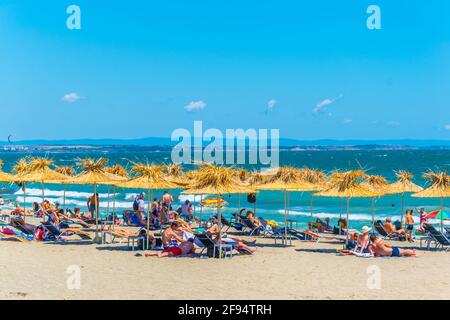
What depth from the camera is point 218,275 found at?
10.3 meters

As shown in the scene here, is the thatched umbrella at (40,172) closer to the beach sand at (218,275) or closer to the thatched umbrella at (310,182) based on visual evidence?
the beach sand at (218,275)

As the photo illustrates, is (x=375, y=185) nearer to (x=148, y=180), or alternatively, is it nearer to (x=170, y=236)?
(x=170, y=236)

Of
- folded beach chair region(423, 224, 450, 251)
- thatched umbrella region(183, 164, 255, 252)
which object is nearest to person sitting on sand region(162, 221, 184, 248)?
thatched umbrella region(183, 164, 255, 252)

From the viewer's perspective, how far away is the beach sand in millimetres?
8820

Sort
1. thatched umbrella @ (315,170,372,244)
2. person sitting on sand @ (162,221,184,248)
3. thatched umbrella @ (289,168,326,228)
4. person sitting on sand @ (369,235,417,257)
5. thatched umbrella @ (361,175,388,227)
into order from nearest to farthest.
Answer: person sitting on sand @ (369,235,417,257), person sitting on sand @ (162,221,184,248), thatched umbrella @ (315,170,372,244), thatched umbrella @ (361,175,388,227), thatched umbrella @ (289,168,326,228)

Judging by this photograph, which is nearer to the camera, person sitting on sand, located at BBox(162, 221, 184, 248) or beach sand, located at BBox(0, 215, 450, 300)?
beach sand, located at BBox(0, 215, 450, 300)

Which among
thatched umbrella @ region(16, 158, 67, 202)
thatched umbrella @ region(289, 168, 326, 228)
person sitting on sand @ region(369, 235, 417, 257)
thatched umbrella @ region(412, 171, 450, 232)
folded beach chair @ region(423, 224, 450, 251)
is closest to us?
person sitting on sand @ region(369, 235, 417, 257)

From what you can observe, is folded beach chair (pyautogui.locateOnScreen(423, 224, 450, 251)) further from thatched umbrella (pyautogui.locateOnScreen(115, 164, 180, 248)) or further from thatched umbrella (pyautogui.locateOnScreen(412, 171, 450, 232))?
thatched umbrella (pyautogui.locateOnScreen(115, 164, 180, 248))

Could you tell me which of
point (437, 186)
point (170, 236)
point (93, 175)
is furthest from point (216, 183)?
point (437, 186)
